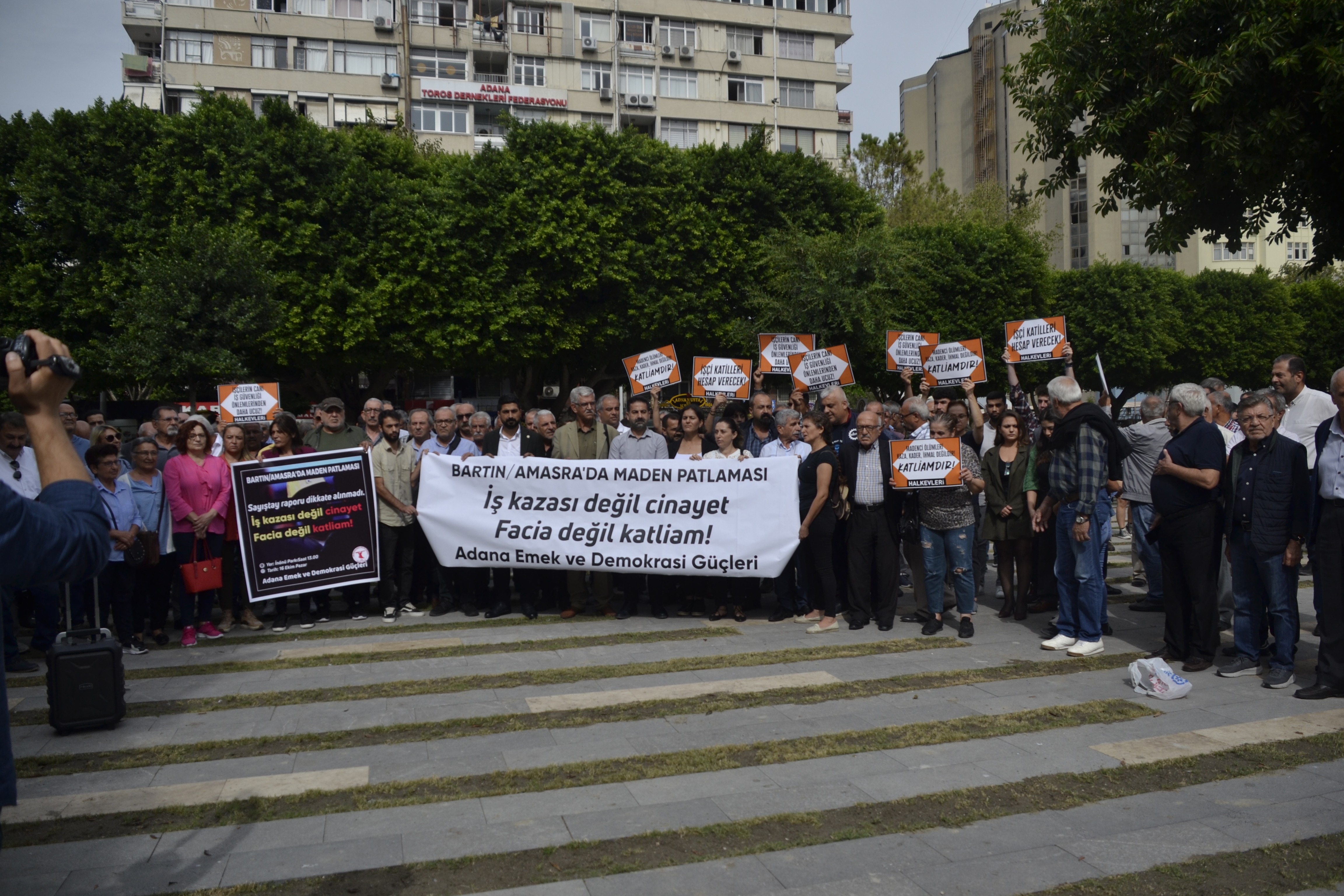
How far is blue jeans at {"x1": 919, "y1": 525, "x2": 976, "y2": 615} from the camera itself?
8961mm

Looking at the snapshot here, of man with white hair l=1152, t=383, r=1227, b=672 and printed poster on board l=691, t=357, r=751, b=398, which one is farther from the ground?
printed poster on board l=691, t=357, r=751, b=398

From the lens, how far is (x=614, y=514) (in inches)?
385

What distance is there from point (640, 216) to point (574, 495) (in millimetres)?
24401

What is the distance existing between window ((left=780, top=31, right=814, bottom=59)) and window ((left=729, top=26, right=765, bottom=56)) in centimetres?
140

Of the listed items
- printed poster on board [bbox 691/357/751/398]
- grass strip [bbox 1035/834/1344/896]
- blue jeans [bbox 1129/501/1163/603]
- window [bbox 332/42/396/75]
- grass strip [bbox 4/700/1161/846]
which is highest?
→ window [bbox 332/42/396/75]

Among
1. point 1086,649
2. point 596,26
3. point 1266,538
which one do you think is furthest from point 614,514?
point 596,26

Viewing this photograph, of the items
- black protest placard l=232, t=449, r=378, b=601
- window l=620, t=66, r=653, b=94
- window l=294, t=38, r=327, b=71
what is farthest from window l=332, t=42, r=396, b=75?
black protest placard l=232, t=449, r=378, b=601

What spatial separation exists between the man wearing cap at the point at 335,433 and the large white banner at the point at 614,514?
957 millimetres

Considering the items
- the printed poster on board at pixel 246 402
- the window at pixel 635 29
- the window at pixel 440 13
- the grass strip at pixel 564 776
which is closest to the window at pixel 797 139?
the window at pixel 635 29

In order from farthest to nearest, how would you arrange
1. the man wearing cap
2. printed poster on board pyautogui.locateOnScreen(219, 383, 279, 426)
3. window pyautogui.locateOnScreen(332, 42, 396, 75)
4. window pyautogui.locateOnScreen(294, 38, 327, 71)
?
window pyautogui.locateOnScreen(332, 42, 396, 75), window pyautogui.locateOnScreen(294, 38, 327, 71), printed poster on board pyautogui.locateOnScreen(219, 383, 279, 426), the man wearing cap

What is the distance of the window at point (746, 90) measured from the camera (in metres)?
62.2

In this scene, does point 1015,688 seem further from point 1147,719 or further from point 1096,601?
point 1096,601

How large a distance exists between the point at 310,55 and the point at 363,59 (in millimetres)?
2786

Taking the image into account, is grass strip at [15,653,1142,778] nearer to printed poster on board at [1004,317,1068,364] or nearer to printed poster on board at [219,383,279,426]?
printed poster on board at [1004,317,1068,364]
